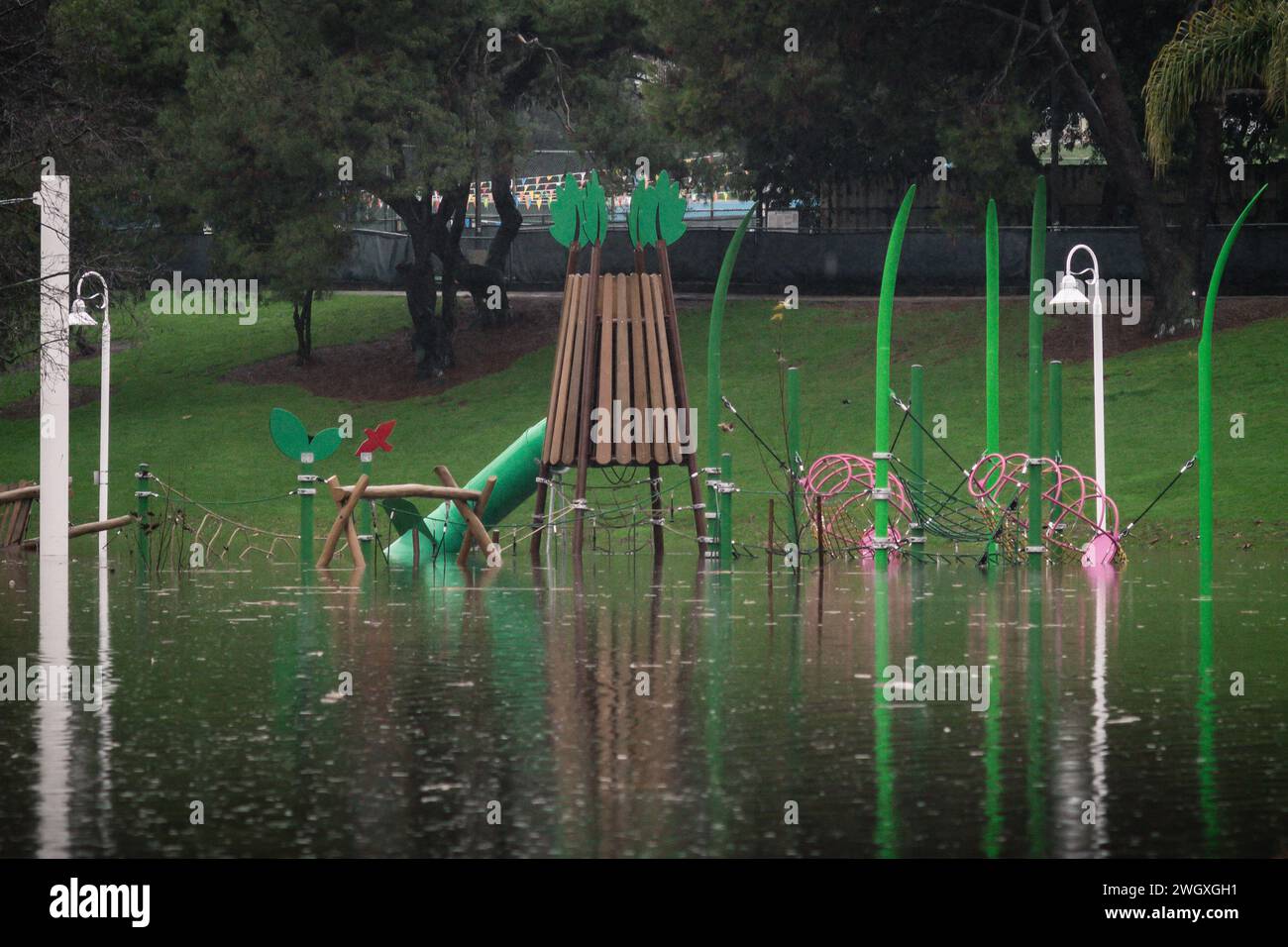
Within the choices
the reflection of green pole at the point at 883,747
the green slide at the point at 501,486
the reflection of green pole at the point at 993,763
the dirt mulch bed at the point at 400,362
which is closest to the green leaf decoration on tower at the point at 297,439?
the green slide at the point at 501,486

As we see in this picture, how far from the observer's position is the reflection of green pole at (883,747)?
26.8 feet

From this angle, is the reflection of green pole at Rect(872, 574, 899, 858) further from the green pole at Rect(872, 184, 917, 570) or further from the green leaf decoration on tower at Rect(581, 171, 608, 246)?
the green leaf decoration on tower at Rect(581, 171, 608, 246)

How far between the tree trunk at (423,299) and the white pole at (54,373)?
16079 mm

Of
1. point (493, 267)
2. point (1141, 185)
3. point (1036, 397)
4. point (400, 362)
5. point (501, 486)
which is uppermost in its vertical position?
point (1141, 185)

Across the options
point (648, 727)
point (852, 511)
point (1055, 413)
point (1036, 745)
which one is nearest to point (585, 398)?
point (1055, 413)

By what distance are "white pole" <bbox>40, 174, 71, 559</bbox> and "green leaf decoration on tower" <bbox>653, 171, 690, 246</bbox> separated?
612cm

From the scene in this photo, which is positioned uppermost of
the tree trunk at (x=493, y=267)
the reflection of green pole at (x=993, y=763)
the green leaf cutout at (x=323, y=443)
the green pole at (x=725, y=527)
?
the tree trunk at (x=493, y=267)

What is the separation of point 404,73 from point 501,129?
6.46ft

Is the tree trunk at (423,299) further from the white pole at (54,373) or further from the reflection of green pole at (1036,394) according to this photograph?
the reflection of green pole at (1036,394)

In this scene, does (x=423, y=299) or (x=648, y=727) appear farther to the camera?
(x=423, y=299)

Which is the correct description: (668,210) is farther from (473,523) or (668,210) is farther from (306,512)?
(306,512)

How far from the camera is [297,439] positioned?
20938 millimetres

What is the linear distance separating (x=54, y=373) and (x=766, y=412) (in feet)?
49.1
